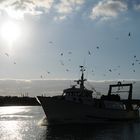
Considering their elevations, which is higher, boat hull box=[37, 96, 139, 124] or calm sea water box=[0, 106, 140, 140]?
boat hull box=[37, 96, 139, 124]

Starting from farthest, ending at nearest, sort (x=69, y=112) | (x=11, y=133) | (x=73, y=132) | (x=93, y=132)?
(x=69, y=112) → (x=93, y=132) → (x=73, y=132) → (x=11, y=133)

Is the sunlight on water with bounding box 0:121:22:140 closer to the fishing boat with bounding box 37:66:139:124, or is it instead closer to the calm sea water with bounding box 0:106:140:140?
the calm sea water with bounding box 0:106:140:140

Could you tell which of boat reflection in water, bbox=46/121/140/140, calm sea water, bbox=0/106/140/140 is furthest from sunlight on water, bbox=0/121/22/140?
boat reflection in water, bbox=46/121/140/140

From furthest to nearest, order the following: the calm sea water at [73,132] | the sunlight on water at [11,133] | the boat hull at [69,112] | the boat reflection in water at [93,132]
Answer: the boat hull at [69,112]
the boat reflection in water at [93,132]
the calm sea water at [73,132]
the sunlight on water at [11,133]

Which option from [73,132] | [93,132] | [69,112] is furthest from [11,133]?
[69,112]

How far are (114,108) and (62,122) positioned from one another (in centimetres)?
1293

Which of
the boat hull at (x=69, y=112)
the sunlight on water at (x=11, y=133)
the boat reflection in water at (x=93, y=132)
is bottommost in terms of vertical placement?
the boat reflection in water at (x=93, y=132)

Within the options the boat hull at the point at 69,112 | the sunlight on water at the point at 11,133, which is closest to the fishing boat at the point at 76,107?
the boat hull at the point at 69,112

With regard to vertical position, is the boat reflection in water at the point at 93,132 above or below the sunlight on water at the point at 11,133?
below

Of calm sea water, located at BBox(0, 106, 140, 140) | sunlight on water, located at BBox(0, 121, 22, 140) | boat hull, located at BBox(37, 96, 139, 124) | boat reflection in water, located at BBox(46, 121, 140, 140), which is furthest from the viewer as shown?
boat hull, located at BBox(37, 96, 139, 124)

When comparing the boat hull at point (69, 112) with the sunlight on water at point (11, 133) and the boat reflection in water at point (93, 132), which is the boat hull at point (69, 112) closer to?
the boat reflection in water at point (93, 132)

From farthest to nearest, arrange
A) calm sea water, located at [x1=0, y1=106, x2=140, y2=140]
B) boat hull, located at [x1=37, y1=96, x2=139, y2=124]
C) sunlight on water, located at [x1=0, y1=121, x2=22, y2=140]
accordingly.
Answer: boat hull, located at [x1=37, y1=96, x2=139, y2=124] → calm sea water, located at [x1=0, y1=106, x2=140, y2=140] → sunlight on water, located at [x1=0, y1=121, x2=22, y2=140]

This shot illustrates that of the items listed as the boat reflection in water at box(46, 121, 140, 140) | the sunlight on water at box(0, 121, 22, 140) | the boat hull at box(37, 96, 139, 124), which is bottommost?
the boat reflection in water at box(46, 121, 140, 140)

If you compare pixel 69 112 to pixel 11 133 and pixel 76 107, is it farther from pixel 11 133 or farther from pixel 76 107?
pixel 11 133
